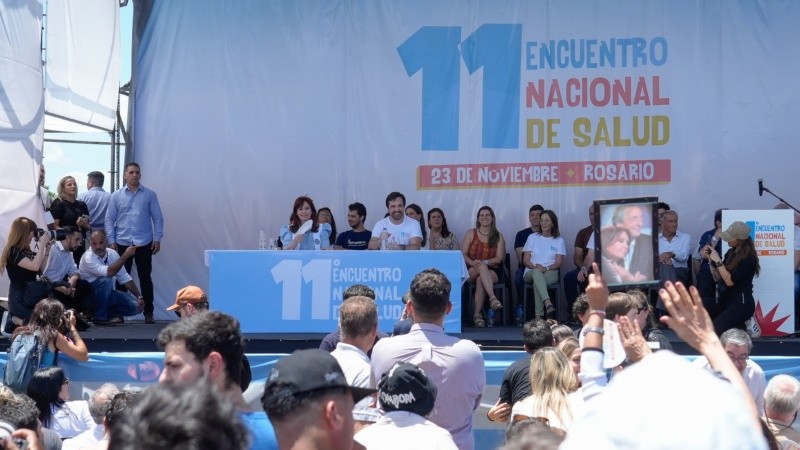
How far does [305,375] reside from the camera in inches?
88.0

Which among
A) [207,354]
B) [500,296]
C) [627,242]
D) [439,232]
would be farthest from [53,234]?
[207,354]

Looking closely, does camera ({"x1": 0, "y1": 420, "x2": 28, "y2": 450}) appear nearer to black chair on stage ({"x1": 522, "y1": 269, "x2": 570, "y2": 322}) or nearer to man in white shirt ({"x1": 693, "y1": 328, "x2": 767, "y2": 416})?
man in white shirt ({"x1": 693, "y1": 328, "x2": 767, "y2": 416})

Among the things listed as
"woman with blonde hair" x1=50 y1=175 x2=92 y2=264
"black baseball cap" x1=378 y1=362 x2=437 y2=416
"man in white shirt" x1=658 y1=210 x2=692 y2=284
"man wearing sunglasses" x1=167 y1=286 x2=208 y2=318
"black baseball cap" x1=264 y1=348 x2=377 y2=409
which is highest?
"woman with blonde hair" x1=50 y1=175 x2=92 y2=264

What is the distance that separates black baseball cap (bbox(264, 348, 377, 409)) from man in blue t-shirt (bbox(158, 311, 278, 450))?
35cm

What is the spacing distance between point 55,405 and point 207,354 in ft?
11.0

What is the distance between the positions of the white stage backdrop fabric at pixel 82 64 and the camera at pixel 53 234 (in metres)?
1.46

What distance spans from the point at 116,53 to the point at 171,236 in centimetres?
242

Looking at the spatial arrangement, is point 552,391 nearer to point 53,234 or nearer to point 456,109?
point 53,234

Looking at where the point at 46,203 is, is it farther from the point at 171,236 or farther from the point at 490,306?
the point at 490,306

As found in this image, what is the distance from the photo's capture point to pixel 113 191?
1271 centimetres

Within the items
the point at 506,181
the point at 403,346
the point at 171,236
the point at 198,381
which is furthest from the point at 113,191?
the point at 198,381

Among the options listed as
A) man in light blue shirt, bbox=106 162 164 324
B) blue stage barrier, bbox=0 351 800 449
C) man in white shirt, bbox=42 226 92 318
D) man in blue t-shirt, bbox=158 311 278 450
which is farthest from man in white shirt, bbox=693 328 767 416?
man in light blue shirt, bbox=106 162 164 324

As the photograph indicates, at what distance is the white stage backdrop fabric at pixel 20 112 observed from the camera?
33.8 ft

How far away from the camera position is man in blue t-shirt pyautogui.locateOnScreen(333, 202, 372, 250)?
1166cm
